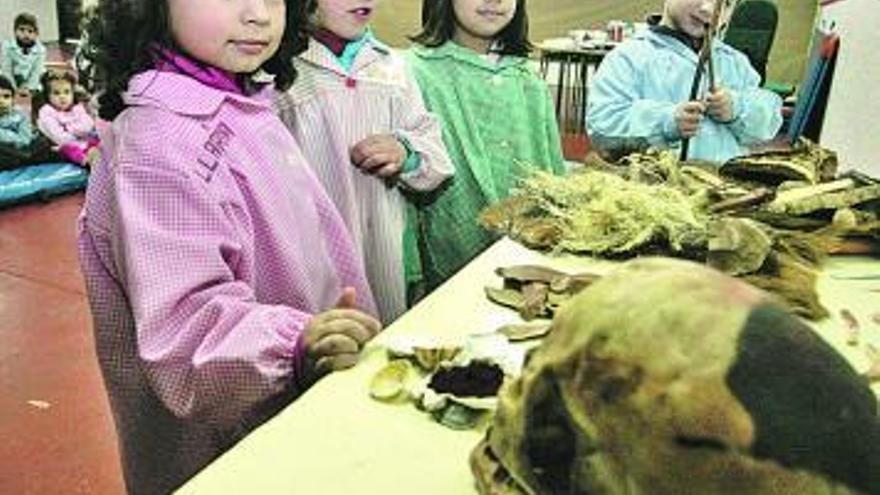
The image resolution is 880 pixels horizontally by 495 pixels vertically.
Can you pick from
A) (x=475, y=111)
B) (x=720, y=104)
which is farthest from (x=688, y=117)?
(x=475, y=111)

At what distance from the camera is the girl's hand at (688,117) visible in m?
2.12

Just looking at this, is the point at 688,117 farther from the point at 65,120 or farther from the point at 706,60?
the point at 65,120

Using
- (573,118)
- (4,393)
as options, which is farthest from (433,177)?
(573,118)

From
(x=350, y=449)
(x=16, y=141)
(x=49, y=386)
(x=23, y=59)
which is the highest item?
(x=350, y=449)

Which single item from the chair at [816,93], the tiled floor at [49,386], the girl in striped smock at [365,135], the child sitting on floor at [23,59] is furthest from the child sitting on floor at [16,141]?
the chair at [816,93]

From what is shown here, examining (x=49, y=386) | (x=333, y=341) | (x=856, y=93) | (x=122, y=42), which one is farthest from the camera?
(x=49, y=386)

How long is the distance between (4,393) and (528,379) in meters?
2.34

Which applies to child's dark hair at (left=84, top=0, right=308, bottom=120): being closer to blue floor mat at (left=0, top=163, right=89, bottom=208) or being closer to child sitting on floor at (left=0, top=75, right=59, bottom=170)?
blue floor mat at (left=0, top=163, right=89, bottom=208)

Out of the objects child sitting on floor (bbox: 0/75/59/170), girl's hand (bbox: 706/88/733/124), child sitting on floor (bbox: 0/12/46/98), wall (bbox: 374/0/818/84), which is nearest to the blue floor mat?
child sitting on floor (bbox: 0/75/59/170)

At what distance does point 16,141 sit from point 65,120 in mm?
500

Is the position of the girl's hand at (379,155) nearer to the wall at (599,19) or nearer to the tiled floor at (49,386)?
the tiled floor at (49,386)

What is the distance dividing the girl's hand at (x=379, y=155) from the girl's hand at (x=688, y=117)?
82 centimetres

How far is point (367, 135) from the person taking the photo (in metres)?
1.61

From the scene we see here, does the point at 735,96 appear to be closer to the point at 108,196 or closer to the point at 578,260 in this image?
the point at 578,260
